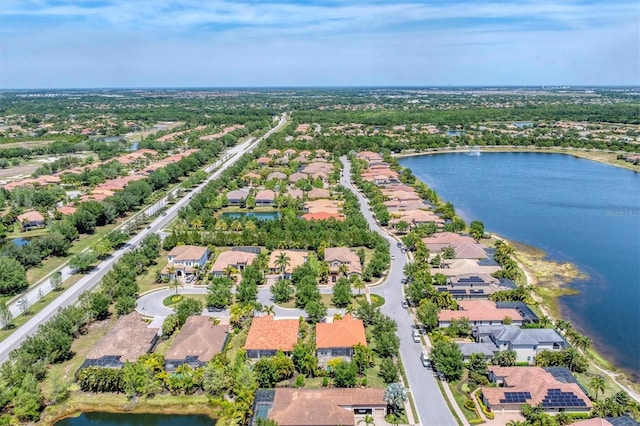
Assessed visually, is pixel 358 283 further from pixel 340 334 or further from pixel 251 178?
pixel 251 178

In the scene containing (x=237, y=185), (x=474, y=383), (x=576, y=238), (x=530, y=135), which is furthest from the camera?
(x=530, y=135)

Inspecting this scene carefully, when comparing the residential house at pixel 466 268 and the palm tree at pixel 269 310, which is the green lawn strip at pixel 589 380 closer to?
the residential house at pixel 466 268

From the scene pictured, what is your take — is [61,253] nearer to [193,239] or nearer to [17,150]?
[193,239]

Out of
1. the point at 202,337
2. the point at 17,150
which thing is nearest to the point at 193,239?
the point at 202,337

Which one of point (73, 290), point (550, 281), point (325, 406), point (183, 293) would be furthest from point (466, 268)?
point (73, 290)

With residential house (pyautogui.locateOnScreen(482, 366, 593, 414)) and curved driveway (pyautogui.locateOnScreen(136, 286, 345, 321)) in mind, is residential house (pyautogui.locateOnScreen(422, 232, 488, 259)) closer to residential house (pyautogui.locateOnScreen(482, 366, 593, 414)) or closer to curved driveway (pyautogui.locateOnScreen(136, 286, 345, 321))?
curved driveway (pyautogui.locateOnScreen(136, 286, 345, 321))

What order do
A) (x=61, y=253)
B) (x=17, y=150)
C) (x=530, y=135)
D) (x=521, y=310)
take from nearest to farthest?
(x=521, y=310), (x=61, y=253), (x=17, y=150), (x=530, y=135)

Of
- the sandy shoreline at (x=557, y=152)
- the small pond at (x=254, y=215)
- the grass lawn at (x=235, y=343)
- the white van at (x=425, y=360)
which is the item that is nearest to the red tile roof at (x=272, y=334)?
the grass lawn at (x=235, y=343)

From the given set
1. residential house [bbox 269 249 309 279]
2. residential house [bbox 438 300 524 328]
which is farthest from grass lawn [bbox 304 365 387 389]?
residential house [bbox 269 249 309 279]
